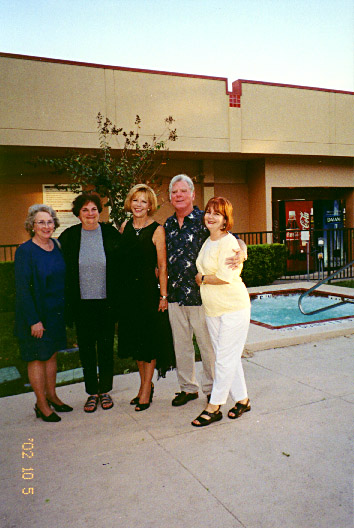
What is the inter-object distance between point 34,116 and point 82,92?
125 centimetres

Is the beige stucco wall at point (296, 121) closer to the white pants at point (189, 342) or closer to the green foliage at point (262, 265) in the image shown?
the green foliage at point (262, 265)

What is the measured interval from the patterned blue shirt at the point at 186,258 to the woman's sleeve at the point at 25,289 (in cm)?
114

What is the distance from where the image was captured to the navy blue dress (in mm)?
3652

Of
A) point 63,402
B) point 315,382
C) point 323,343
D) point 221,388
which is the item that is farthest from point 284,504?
point 323,343

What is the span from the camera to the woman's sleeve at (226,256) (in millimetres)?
3420

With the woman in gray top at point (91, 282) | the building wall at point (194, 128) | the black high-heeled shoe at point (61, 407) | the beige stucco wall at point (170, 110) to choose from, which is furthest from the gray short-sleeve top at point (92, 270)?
the beige stucco wall at point (170, 110)

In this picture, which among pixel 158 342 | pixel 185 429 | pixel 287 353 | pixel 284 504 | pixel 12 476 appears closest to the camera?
pixel 284 504

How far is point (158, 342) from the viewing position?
391 centimetres

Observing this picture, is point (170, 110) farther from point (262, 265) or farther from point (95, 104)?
point (262, 265)

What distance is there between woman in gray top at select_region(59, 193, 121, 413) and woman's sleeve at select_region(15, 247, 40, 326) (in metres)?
0.35

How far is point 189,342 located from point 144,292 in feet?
1.97

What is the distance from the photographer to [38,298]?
146 inches

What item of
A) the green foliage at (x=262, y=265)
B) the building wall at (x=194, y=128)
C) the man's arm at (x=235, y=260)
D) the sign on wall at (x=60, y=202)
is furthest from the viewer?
the sign on wall at (x=60, y=202)

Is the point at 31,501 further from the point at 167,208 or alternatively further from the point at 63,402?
the point at 167,208
